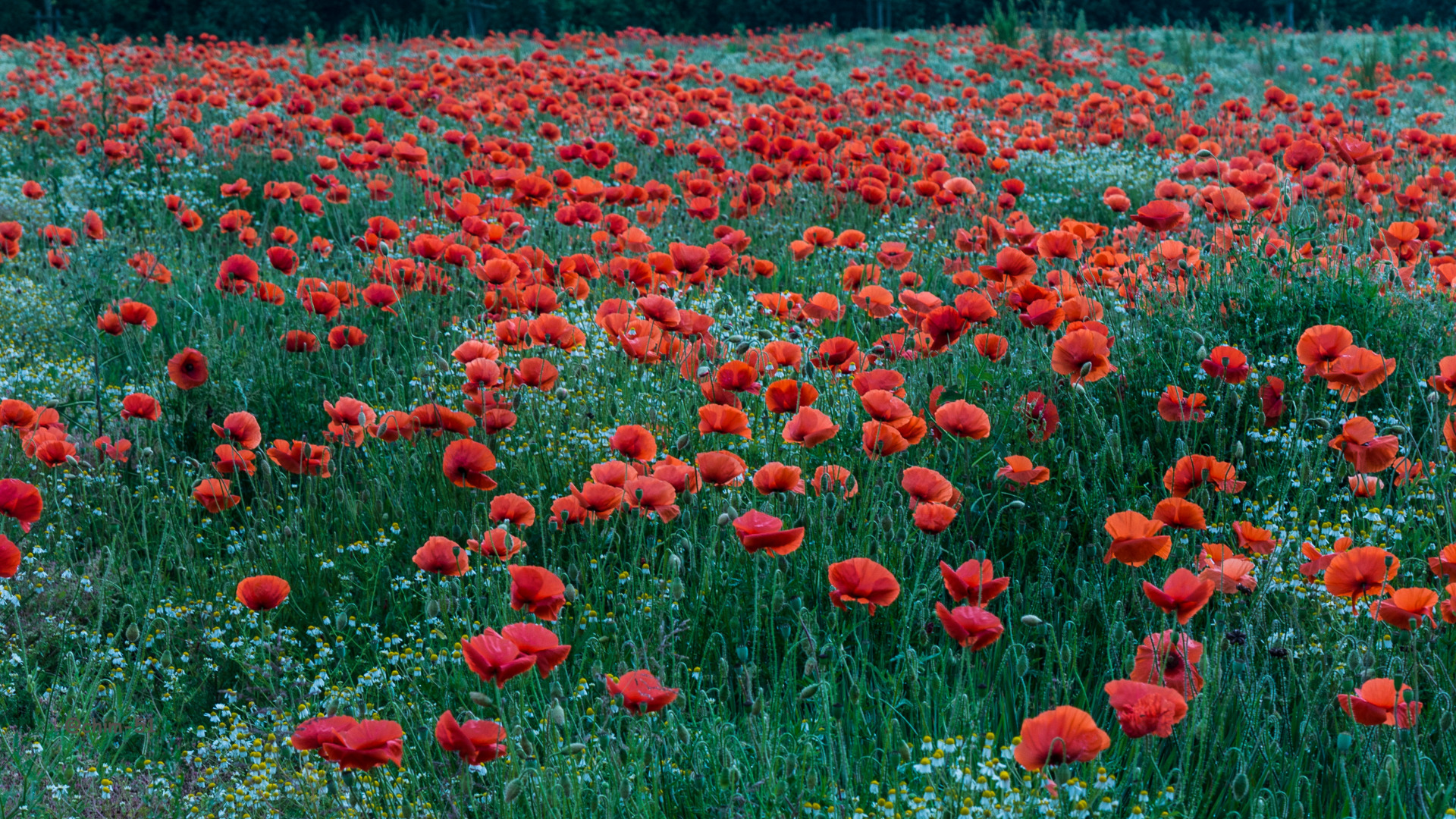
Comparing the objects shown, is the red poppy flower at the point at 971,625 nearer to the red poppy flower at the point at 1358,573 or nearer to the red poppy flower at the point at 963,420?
the red poppy flower at the point at 1358,573

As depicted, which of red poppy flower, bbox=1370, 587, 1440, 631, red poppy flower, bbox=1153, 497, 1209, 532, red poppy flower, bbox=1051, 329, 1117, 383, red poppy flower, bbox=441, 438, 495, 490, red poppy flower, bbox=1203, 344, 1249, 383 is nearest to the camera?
red poppy flower, bbox=1370, 587, 1440, 631

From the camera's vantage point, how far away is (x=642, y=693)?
1478 mm

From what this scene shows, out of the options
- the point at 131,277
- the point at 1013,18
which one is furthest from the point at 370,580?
the point at 1013,18

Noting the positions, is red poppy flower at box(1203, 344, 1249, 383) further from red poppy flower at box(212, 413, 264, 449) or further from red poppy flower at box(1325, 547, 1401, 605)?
red poppy flower at box(212, 413, 264, 449)

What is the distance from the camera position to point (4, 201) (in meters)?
5.58

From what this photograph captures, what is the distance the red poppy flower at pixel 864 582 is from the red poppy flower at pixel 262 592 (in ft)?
3.17

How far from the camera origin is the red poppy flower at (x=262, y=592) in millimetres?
1921

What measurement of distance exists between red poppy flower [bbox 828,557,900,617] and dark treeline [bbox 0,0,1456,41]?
21582 mm

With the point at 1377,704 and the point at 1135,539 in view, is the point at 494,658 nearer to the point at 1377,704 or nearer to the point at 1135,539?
the point at 1135,539

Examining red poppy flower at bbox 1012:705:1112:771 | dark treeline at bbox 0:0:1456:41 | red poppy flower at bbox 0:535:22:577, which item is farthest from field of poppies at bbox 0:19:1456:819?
dark treeline at bbox 0:0:1456:41

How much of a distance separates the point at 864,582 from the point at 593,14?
2729 cm

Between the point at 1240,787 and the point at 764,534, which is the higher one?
the point at 764,534

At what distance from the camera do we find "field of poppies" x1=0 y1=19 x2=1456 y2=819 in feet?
5.39

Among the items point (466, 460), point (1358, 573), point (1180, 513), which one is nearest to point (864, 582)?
point (1180, 513)
